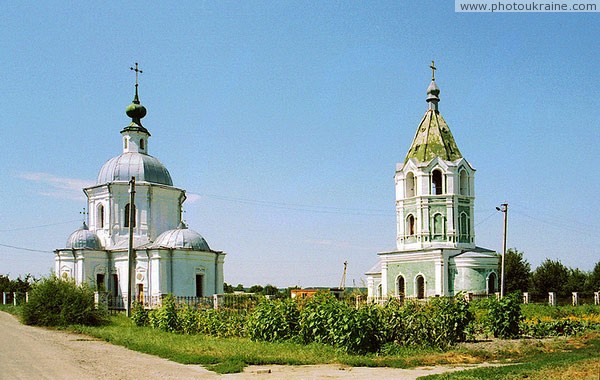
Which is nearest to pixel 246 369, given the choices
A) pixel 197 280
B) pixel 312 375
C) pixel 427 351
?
pixel 312 375

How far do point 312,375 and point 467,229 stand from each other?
99.4ft

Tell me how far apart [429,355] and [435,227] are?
1042 inches

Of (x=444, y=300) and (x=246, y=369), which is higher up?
(x=444, y=300)

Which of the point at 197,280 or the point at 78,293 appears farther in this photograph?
the point at 197,280

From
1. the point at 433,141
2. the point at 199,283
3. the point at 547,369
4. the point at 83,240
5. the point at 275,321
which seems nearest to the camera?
the point at 547,369

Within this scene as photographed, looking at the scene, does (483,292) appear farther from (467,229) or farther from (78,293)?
(78,293)

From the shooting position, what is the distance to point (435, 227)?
39688 mm

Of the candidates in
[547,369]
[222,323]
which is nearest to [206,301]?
[222,323]

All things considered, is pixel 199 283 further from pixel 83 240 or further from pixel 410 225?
pixel 410 225

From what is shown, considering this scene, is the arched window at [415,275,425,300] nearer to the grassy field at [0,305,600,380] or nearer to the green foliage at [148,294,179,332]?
the green foliage at [148,294,179,332]

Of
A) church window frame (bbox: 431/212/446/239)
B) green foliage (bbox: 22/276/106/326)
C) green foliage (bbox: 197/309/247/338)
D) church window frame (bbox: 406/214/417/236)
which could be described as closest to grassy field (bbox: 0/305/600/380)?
green foliage (bbox: 197/309/247/338)

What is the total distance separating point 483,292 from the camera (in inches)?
1448

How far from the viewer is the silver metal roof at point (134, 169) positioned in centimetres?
4122

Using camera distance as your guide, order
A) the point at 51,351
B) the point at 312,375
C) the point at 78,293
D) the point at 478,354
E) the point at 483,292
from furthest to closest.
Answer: the point at 483,292 < the point at 78,293 < the point at 51,351 < the point at 478,354 < the point at 312,375
